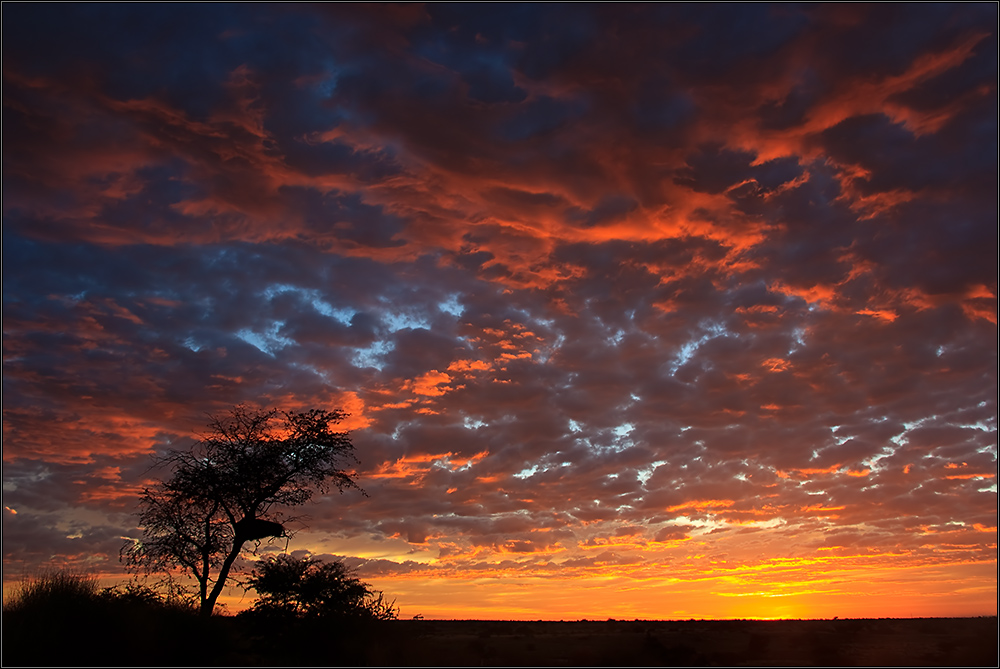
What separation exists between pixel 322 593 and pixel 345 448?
7.18 meters

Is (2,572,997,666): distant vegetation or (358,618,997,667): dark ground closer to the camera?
(2,572,997,666): distant vegetation

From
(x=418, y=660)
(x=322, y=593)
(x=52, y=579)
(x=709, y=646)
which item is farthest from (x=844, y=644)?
(x=52, y=579)

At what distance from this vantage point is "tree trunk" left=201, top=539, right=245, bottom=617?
Result: 2689 centimetres

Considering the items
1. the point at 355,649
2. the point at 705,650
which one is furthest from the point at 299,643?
the point at 705,650

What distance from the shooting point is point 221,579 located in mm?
27750

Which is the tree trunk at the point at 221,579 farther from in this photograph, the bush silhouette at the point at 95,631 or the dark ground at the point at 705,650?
the dark ground at the point at 705,650

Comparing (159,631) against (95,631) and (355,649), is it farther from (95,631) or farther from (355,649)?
(355,649)

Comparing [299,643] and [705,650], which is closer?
[299,643]

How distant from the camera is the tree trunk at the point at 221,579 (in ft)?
88.2

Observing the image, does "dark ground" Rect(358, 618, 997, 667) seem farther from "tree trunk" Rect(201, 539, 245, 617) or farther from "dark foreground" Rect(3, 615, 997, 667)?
"tree trunk" Rect(201, 539, 245, 617)

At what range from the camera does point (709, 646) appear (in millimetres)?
28719

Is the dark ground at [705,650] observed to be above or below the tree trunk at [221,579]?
below

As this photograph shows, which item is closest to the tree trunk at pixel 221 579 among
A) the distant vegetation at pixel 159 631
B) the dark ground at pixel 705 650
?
the distant vegetation at pixel 159 631

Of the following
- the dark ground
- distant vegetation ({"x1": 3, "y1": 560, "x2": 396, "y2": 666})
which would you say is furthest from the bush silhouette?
the dark ground
